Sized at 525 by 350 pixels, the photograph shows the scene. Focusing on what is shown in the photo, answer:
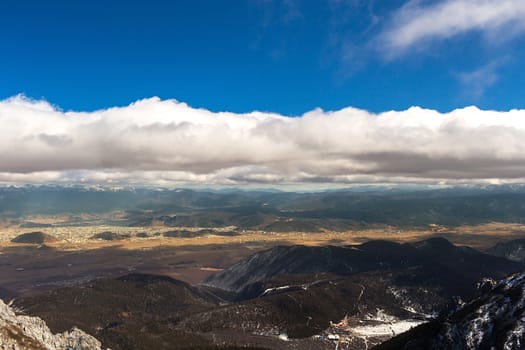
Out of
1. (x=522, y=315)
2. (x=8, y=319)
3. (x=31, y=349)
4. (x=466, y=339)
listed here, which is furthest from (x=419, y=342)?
(x=8, y=319)

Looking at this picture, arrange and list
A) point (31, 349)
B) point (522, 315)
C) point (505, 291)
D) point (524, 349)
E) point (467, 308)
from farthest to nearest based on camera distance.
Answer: point (467, 308), point (505, 291), point (31, 349), point (522, 315), point (524, 349)

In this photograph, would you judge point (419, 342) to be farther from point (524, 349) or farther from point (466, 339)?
point (524, 349)

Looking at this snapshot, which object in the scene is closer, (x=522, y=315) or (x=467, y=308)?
(x=522, y=315)

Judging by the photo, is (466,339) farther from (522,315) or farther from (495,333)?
(522,315)

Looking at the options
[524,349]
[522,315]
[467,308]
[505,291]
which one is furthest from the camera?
[467,308]

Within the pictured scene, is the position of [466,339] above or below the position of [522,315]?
below

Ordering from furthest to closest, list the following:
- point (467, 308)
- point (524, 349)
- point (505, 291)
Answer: point (467, 308)
point (505, 291)
point (524, 349)

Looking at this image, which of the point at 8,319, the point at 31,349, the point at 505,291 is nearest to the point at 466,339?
the point at 505,291
